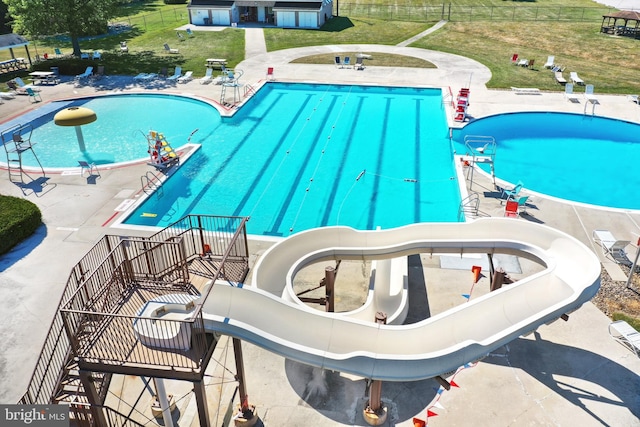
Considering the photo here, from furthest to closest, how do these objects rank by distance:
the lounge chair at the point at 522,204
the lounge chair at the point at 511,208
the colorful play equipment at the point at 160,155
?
the colorful play equipment at the point at 160,155 < the lounge chair at the point at 522,204 < the lounge chair at the point at 511,208

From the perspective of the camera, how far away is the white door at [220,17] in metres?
49.7

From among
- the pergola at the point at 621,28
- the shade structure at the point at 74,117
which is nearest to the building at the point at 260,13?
the pergola at the point at 621,28

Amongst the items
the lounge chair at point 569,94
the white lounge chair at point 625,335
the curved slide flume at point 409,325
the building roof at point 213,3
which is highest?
the building roof at point 213,3

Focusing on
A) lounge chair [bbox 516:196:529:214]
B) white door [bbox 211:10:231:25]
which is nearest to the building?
white door [bbox 211:10:231:25]

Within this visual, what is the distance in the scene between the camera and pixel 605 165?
23781 mm

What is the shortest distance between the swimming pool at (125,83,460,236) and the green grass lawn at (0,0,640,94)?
9.45 m

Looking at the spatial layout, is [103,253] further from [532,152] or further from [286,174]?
[532,152]

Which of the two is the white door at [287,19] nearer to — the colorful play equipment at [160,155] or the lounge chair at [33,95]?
the lounge chair at [33,95]

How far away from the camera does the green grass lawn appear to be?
35.6 metres

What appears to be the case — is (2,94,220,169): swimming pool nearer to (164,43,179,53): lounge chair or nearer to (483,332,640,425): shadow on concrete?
(164,43,179,53): lounge chair

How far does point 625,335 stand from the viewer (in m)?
11.9

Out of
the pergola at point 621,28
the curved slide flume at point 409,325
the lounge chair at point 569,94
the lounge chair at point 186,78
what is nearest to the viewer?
the curved slide flume at point 409,325

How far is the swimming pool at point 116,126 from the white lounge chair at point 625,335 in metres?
20.3

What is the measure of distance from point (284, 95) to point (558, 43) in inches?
1054
